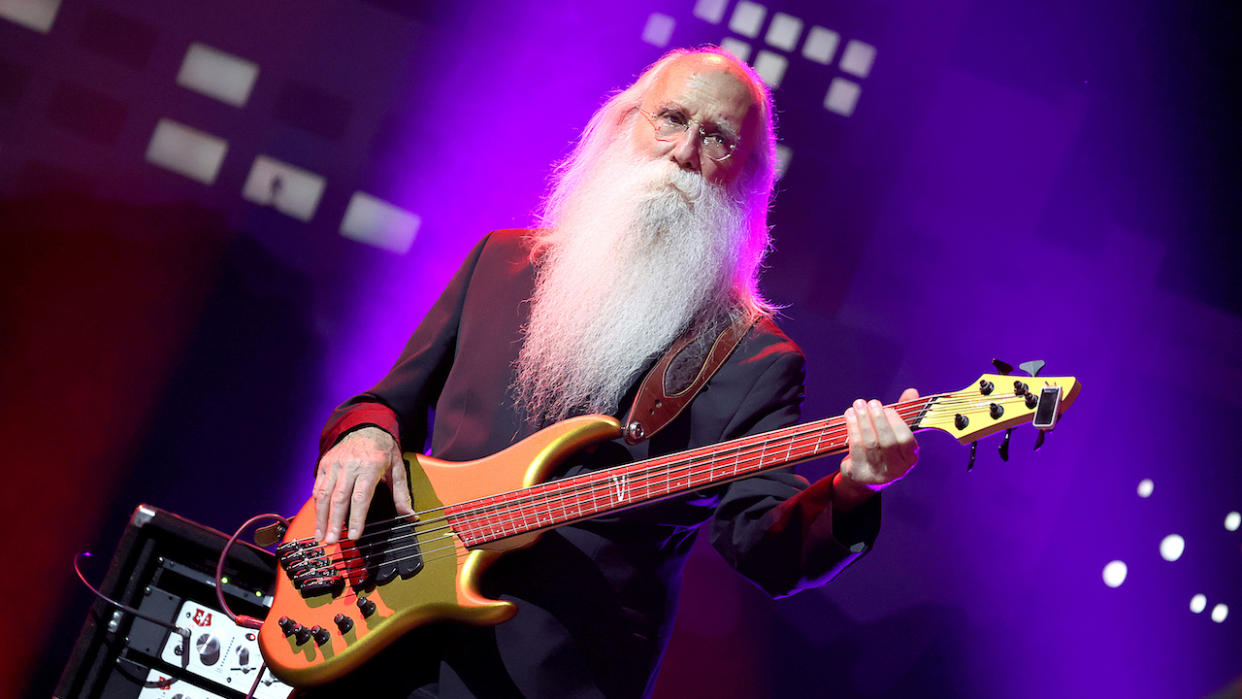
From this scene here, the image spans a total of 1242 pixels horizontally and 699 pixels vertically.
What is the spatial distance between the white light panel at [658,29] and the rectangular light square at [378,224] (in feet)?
4.09

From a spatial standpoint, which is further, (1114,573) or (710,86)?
(1114,573)

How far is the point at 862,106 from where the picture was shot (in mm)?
3311

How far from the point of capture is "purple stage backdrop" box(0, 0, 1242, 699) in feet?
10.2

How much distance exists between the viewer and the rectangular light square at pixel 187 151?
3.30m

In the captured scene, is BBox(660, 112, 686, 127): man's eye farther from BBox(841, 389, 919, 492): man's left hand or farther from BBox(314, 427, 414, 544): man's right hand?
BBox(314, 427, 414, 544): man's right hand

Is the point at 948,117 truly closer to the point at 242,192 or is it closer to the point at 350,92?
the point at 350,92

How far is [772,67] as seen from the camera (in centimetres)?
339

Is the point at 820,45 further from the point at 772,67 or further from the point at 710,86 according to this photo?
the point at 710,86

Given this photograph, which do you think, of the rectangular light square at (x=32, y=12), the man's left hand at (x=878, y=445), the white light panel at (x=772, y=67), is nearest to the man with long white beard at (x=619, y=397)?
the man's left hand at (x=878, y=445)

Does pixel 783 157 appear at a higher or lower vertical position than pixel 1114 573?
higher

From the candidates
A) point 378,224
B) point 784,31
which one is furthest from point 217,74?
point 784,31

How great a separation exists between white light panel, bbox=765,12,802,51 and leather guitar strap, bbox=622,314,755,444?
1.72 m

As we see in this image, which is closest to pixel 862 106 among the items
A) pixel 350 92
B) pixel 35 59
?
pixel 350 92

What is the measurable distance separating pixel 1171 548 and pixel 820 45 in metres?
2.33
